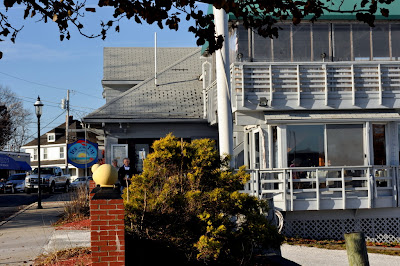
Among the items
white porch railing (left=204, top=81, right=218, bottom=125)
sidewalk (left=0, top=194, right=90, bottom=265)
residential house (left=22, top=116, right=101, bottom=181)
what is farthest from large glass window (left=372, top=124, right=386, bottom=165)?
residential house (left=22, top=116, right=101, bottom=181)

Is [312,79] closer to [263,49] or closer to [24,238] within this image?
[263,49]

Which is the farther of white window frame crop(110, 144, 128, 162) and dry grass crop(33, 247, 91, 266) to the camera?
white window frame crop(110, 144, 128, 162)

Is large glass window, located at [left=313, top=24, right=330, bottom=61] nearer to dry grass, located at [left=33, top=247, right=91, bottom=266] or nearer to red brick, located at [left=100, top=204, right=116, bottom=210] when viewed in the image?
dry grass, located at [left=33, top=247, right=91, bottom=266]

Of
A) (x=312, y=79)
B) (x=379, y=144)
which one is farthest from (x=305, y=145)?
(x=379, y=144)

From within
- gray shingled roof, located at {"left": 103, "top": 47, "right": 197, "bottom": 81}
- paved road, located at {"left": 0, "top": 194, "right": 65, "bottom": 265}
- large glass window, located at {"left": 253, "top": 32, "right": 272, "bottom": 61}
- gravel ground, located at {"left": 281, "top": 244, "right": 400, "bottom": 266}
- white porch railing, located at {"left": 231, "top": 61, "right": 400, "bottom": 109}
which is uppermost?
gray shingled roof, located at {"left": 103, "top": 47, "right": 197, "bottom": 81}

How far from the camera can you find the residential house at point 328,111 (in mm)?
18125

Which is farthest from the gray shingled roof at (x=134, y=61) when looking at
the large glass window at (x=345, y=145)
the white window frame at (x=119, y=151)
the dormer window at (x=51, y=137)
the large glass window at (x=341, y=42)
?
the dormer window at (x=51, y=137)

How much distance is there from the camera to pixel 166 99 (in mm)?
25578

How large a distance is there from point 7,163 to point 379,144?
3913 cm

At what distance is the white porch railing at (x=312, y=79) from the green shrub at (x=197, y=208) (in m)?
9.63

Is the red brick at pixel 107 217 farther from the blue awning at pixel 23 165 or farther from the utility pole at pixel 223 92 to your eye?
the blue awning at pixel 23 165

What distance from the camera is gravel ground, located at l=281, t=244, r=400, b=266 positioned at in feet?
43.3

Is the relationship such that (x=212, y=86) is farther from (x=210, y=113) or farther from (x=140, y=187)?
(x=140, y=187)

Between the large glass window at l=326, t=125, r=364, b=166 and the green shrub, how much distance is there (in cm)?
1041
